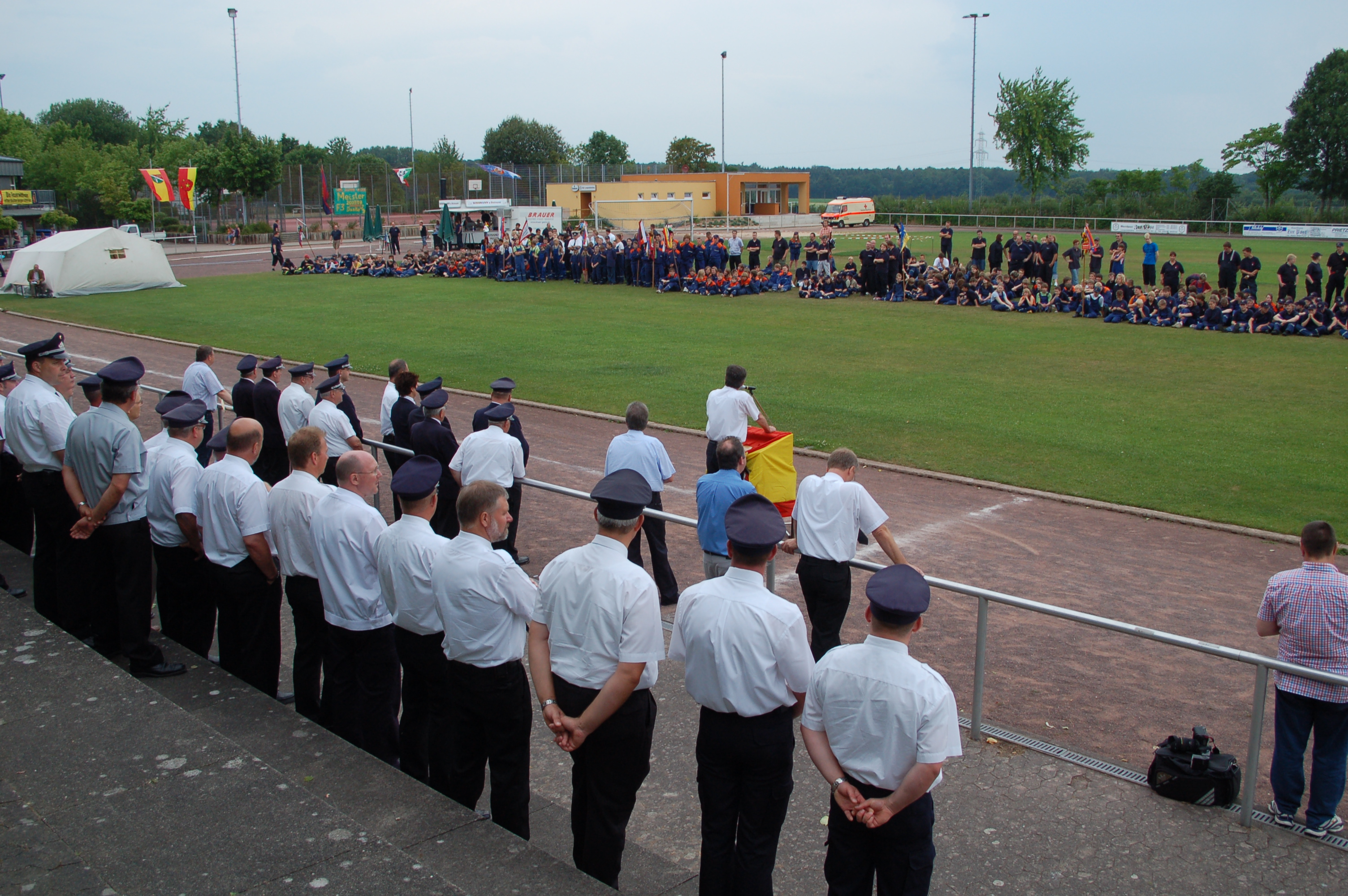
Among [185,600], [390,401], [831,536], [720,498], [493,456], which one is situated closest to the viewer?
[185,600]

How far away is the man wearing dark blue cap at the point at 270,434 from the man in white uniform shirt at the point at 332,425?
5.06 ft

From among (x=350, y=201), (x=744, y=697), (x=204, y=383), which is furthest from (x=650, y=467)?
(x=350, y=201)

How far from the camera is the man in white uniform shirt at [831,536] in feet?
22.2

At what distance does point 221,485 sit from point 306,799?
247 centimetres

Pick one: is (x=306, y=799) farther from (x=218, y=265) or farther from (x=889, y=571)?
(x=218, y=265)

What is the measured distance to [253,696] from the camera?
5457 millimetres

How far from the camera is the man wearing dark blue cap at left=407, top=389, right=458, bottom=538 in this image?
943 centimetres

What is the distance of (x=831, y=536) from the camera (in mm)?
6871

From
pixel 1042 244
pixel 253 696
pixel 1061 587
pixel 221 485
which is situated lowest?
pixel 1061 587

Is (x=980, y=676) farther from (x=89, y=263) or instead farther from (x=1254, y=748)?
(x=89, y=263)

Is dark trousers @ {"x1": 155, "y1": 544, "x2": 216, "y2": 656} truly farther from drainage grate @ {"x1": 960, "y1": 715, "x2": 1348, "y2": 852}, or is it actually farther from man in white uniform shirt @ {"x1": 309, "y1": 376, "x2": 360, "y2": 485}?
drainage grate @ {"x1": 960, "y1": 715, "x2": 1348, "y2": 852}

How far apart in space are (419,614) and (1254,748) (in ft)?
14.7

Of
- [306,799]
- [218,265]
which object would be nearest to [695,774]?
[306,799]

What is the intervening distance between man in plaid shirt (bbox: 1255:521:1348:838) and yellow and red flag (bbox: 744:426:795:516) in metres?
4.66
